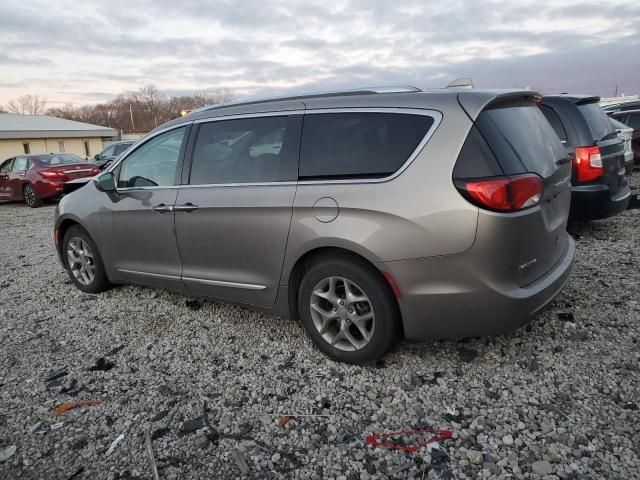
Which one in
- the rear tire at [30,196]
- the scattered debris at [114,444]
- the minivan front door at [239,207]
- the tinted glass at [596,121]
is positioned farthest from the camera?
the rear tire at [30,196]

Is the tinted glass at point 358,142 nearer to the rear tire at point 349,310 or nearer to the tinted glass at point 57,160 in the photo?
the rear tire at point 349,310

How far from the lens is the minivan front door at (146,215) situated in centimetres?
401

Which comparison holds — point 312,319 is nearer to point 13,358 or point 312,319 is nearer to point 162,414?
point 162,414

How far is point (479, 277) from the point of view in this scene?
2.70 meters

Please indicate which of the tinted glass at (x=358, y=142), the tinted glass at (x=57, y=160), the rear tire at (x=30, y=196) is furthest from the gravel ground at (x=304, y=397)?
the tinted glass at (x=57, y=160)

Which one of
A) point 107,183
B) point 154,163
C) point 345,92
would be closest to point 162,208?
point 154,163

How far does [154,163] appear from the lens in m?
4.23

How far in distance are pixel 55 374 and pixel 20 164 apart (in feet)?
43.2

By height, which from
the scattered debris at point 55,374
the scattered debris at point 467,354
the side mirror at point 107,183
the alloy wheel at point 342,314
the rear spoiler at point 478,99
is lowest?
the scattered debris at point 55,374

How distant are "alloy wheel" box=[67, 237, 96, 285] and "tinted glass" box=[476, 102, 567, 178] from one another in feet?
13.2

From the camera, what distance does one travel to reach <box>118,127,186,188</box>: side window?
4.05 meters

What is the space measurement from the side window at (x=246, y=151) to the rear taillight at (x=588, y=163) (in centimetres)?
345

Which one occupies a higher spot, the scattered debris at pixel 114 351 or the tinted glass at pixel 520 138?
the tinted glass at pixel 520 138

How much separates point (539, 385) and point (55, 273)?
5593 millimetres
